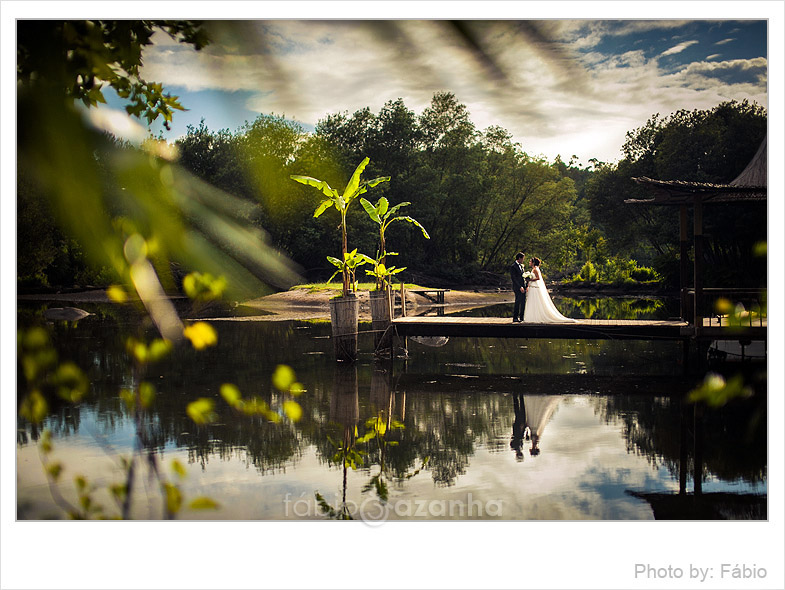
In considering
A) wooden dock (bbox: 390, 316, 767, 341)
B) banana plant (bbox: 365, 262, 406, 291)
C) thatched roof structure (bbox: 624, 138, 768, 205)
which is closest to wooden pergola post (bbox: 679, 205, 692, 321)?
wooden dock (bbox: 390, 316, 767, 341)

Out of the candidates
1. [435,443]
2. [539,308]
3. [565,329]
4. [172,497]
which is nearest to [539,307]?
[539,308]

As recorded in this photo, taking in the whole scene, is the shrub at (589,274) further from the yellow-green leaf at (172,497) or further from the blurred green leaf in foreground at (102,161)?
the yellow-green leaf at (172,497)

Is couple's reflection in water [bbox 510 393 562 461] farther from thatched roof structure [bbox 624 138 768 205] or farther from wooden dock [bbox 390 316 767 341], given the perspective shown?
thatched roof structure [bbox 624 138 768 205]

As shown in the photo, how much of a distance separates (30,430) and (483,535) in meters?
4.25

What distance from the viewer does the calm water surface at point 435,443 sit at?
15.0ft

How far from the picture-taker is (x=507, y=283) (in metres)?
32.1

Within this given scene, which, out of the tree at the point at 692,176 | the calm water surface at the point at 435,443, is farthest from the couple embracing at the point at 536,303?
the tree at the point at 692,176

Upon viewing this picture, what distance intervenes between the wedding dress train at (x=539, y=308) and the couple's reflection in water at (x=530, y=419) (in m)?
2.42

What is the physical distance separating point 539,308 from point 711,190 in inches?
108

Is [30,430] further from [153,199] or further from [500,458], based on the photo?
[153,199]

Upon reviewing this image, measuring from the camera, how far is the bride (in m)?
10.2

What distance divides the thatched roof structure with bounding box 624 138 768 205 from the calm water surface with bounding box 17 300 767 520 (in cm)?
215

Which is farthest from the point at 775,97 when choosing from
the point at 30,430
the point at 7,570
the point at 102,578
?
the point at 30,430

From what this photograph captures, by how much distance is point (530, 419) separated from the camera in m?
6.88
